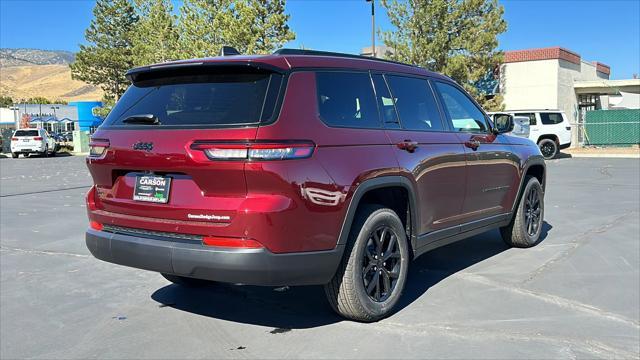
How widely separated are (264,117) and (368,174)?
2.92ft

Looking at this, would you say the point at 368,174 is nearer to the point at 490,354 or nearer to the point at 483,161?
the point at 490,354

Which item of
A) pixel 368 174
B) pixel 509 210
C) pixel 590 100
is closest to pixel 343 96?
pixel 368 174

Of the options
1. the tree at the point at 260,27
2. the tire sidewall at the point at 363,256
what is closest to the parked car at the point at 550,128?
the tree at the point at 260,27

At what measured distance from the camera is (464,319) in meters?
Answer: 4.12

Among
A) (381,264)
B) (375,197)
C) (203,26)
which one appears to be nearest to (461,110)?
(375,197)

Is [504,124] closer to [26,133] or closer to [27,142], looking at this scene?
[27,142]

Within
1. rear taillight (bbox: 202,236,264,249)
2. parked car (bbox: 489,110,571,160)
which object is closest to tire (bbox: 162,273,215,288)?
rear taillight (bbox: 202,236,264,249)

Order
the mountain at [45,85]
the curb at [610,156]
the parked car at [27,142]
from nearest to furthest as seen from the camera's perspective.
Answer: the curb at [610,156], the parked car at [27,142], the mountain at [45,85]

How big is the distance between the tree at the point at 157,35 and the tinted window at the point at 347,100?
97.7 feet

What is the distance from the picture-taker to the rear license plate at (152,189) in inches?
142

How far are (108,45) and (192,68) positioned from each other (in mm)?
47222

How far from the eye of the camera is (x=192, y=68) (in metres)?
3.79

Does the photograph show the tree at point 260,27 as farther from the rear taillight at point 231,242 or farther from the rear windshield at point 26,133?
the rear taillight at point 231,242

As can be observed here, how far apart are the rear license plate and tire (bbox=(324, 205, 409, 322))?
1271 millimetres
